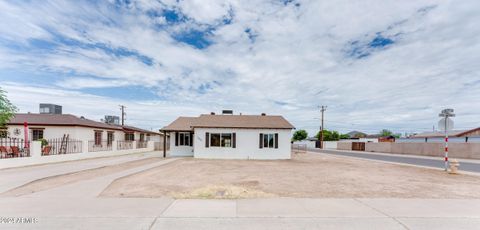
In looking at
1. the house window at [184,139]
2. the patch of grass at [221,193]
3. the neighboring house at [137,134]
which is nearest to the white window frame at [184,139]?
the house window at [184,139]

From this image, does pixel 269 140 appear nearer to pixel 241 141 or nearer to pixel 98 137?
pixel 241 141

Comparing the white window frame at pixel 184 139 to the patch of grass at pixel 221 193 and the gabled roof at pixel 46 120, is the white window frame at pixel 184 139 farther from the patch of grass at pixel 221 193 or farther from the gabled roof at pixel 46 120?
the patch of grass at pixel 221 193

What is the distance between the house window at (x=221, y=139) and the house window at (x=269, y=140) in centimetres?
273

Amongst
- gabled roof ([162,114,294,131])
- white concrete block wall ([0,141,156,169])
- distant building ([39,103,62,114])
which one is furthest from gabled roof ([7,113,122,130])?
gabled roof ([162,114,294,131])

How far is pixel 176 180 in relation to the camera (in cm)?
959

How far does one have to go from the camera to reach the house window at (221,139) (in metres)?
20.5

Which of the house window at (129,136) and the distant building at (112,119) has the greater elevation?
the distant building at (112,119)

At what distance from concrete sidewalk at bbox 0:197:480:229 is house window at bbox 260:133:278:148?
46.2 ft

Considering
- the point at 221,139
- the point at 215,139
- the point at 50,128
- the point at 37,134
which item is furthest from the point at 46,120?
the point at 221,139

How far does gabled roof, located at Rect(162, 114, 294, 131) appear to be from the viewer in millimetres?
20469

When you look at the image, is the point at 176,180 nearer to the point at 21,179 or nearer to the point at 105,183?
the point at 105,183

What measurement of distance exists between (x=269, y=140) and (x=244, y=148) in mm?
2235

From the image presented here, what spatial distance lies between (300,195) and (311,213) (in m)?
1.79

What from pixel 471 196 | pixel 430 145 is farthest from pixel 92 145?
pixel 430 145
